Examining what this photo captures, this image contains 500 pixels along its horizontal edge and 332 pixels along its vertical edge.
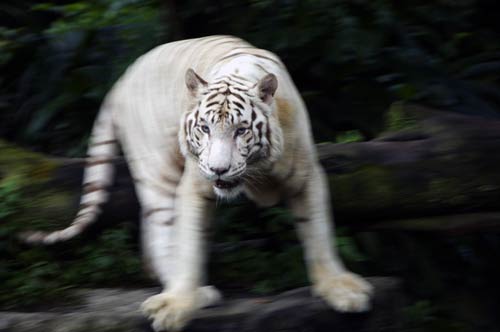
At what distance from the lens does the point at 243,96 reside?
3443 millimetres

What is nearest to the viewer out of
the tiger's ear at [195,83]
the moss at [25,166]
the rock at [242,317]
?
the tiger's ear at [195,83]

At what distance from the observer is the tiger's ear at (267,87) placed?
3.44 metres

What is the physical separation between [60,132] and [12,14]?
1.07 meters

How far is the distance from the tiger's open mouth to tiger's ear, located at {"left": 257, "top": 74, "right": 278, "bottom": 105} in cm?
36

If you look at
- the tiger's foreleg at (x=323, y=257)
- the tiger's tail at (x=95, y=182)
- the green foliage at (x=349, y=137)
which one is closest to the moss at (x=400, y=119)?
the green foliage at (x=349, y=137)

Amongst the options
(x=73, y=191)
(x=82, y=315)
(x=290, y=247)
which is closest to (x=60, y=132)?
(x=73, y=191)

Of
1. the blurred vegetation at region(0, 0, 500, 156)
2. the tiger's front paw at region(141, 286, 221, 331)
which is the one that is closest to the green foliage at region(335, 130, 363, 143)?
the blurred vegetation at region(0, 0, 500, 156)

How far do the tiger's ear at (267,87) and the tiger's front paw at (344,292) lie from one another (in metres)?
0.86

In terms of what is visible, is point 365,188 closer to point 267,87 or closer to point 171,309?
point 267,87

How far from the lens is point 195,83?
11.6ft

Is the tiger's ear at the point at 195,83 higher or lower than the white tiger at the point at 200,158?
higher

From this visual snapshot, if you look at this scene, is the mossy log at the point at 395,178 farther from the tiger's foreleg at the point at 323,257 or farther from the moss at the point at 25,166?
the tiger's foreleg at the point at 323,257

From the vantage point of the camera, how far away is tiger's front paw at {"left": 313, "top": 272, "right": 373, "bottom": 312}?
3.69m

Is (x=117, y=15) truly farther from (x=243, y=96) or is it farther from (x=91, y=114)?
(x=243, y=96)
